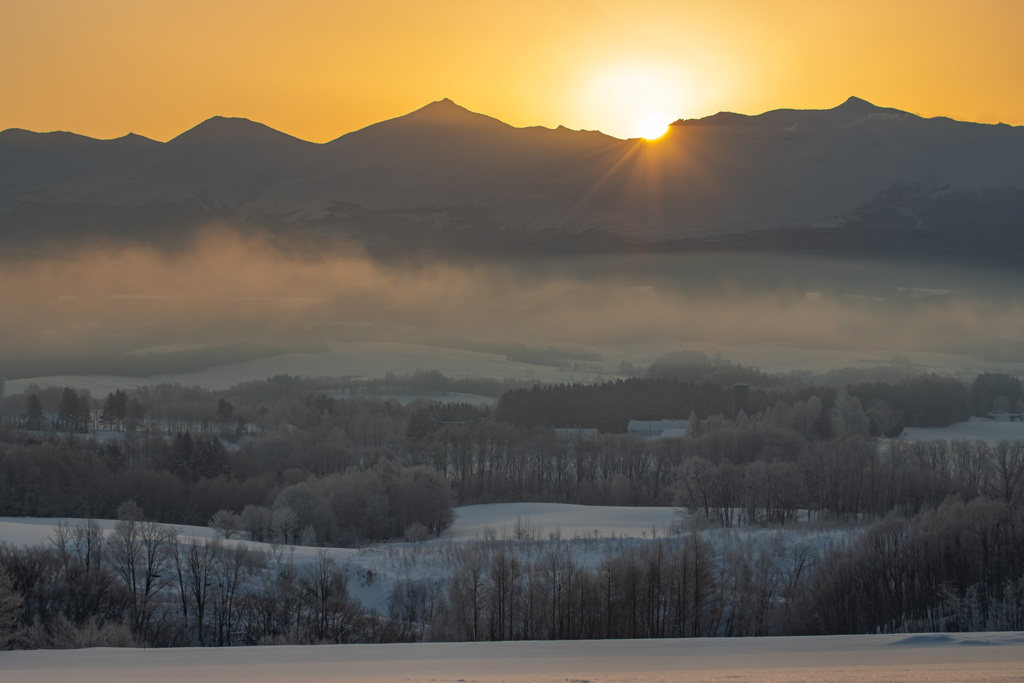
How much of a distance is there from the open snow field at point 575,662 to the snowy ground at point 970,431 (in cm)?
7964

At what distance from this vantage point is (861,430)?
8775 cm

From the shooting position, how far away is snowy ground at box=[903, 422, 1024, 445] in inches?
3410

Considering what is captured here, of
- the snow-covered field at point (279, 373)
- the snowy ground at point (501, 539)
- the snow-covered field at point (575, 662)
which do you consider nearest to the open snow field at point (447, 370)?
the snow-covered field at point (279, 373)

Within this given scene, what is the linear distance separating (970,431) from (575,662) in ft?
304

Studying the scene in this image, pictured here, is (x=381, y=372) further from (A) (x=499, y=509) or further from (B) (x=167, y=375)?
(A) (x=499, y=509)

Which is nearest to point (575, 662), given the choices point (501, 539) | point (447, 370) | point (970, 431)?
point (501, 539)

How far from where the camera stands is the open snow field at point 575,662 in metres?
10.8

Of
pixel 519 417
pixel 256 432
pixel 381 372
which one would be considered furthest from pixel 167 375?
pixel 519 417

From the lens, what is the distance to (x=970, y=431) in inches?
3622

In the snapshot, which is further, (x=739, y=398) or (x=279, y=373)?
(x=279, y=373)

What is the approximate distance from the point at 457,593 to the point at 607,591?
488cm

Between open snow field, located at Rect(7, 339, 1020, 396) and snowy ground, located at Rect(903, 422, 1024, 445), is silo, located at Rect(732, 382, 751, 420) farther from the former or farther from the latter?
open snow field, located at Rect(7, 339, 1020, 396)

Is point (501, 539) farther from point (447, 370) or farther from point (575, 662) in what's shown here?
point (447, 370)

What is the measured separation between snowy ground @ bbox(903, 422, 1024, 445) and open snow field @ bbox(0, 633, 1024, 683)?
79.6 metres
